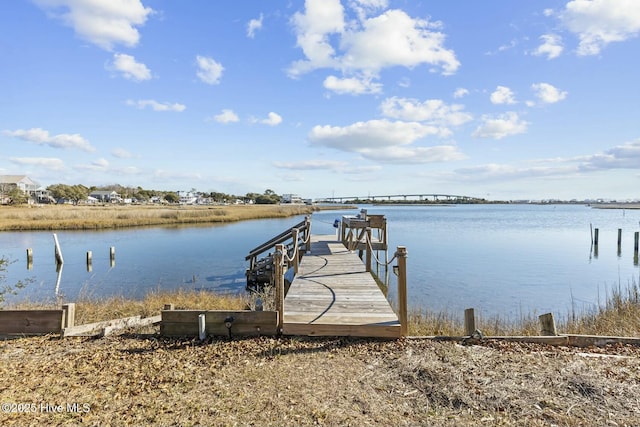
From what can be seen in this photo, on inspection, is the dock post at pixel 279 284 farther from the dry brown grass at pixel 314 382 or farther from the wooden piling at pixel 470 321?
the wooden piling at pixel 470 321

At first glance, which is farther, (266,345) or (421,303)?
(421,303)

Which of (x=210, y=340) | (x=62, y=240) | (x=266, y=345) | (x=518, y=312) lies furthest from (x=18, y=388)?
(x=62, y=240)

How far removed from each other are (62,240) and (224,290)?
74.7ft

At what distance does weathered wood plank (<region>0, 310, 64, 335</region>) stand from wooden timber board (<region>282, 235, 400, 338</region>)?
406cm

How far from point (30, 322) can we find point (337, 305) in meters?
5.63

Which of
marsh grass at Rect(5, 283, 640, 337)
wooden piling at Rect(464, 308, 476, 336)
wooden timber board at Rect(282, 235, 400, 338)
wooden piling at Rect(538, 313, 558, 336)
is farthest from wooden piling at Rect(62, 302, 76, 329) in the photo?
wooden piling at Rect(538, 313, 558, 336)

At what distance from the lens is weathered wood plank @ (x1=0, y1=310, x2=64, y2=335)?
597cm

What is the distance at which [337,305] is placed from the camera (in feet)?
23.6

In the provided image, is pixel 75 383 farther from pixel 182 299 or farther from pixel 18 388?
pixel 182 299

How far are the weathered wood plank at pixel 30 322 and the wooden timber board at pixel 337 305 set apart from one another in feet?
13.3

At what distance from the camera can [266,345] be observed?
560cm

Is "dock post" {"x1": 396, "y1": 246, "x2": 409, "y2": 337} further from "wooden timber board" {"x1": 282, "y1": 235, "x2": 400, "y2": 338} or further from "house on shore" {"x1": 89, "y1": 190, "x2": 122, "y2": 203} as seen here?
"house on shore" {"x1": 89, "y1": 190, "x2": 122, "y2": 203}

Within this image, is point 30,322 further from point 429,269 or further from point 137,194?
point 137,194

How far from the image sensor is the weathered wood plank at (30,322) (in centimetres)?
597
